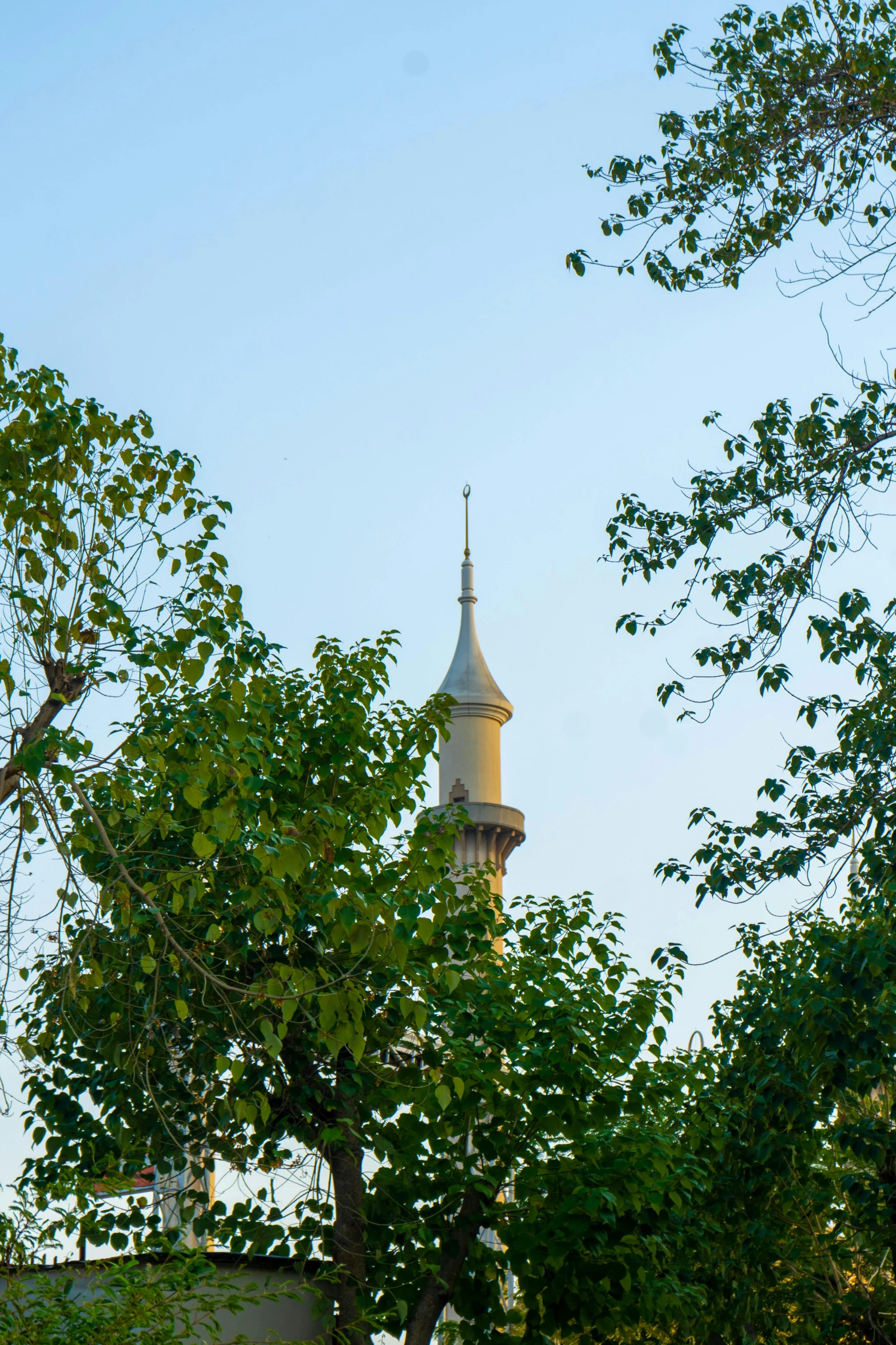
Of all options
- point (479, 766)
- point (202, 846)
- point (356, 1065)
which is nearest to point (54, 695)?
point (202, 846)

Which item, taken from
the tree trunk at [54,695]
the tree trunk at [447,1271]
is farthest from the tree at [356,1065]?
the tree trunk at [54,695]

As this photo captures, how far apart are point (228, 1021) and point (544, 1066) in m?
2.94

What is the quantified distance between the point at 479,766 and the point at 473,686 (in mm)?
2328

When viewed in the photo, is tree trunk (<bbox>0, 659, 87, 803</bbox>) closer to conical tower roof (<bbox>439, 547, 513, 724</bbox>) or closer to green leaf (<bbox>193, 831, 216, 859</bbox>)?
green leaf (<bbox>193, 831, 216, 859</bbox>)

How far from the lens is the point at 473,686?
40.2 metres

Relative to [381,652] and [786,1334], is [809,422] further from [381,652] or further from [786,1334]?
[786,1334]

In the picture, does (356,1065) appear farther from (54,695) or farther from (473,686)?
(473,686)

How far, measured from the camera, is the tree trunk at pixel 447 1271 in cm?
1271

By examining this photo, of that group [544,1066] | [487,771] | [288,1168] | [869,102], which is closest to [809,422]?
[869,102]

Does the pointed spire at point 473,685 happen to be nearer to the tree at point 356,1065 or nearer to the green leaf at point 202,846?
the tree at point 356,1065

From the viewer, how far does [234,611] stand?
9305 millimetres

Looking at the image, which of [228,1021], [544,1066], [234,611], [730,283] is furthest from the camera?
[544,1066]

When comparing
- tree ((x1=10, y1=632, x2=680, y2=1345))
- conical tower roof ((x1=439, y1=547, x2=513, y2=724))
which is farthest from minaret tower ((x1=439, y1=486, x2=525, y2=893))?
tree ((x1=10, y1=632, x2=680, y2=1345))

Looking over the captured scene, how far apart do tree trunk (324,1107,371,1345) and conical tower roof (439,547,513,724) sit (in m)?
25.5
